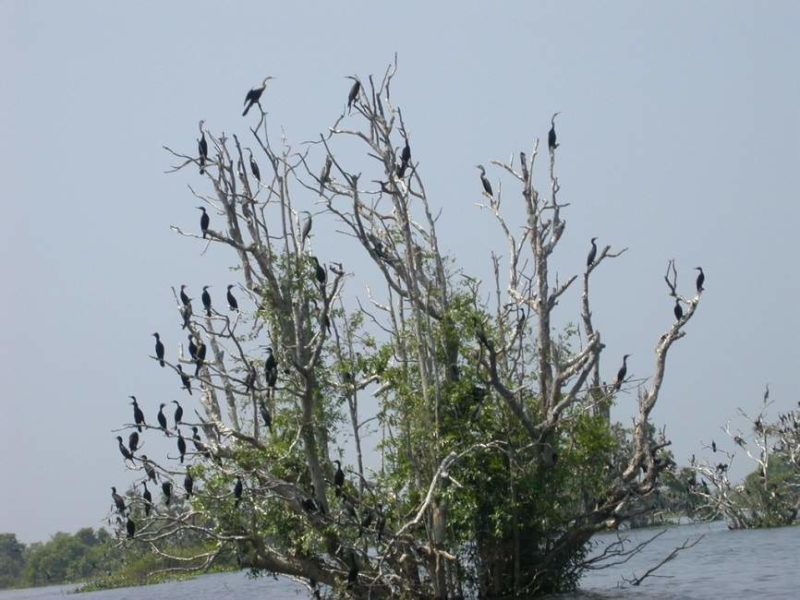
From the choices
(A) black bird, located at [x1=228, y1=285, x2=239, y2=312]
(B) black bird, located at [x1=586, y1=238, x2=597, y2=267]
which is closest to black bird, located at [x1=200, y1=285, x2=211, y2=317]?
(A) black bird, located at [x1=228, y1=285, x2=239, y2=312]

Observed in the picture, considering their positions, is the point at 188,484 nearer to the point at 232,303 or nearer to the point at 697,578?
the point at 232,303

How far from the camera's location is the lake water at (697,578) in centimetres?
2252

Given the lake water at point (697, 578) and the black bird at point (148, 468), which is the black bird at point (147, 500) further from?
the lake water at point (697, 578)

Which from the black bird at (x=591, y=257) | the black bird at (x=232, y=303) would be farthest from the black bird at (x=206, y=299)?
the black bird at (x=591, y=257)

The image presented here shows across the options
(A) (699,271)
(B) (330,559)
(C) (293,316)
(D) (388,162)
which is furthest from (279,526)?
(A) (699,271)

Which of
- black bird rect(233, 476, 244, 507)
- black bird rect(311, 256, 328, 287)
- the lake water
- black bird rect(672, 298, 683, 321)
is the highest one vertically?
black bird rect(311, 256, 328, 287)

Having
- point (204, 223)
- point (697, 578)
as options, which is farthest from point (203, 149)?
point (697, 578)

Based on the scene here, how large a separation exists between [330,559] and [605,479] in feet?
14.8

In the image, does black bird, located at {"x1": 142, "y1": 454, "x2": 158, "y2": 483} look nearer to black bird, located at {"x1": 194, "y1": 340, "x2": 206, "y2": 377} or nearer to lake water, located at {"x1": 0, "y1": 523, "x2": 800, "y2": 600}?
black bird, located at {"x1": 194, "y1": 340, "x2": 206, "y2": 377}

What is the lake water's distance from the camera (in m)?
22.5

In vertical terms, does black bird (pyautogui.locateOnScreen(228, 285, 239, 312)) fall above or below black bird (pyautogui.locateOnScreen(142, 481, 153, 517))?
above

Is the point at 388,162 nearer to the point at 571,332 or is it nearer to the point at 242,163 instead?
the point at 242,163

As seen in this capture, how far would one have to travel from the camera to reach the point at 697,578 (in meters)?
26.3

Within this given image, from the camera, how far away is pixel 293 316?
18.5 m
